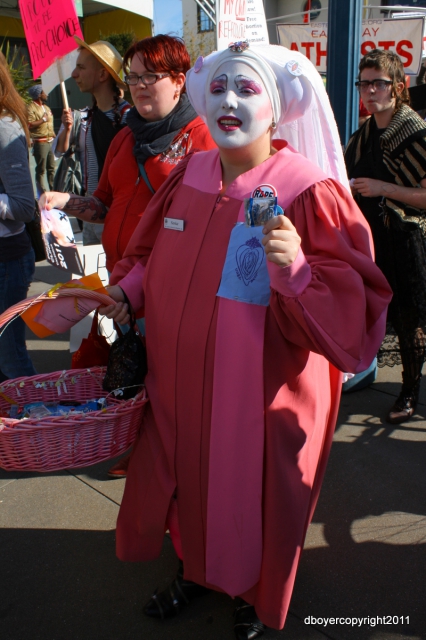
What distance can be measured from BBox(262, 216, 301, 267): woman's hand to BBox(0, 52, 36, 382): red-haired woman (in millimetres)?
1736

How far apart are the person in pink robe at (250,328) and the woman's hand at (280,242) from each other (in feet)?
0.22

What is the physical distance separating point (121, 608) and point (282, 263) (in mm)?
1517

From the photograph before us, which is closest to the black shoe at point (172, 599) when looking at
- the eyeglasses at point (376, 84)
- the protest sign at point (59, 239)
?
the protest sign at point (59, 239)

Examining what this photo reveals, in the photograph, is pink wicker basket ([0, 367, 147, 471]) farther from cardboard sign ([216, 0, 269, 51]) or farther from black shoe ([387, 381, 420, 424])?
cardboard sign ([216, 0, 269, 51])

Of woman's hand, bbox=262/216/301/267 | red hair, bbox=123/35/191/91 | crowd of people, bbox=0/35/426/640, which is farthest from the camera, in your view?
red hair, bbox=123/35/191/91

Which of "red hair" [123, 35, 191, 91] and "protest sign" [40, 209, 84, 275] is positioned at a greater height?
"red hair" [123, 35, 191, 91]

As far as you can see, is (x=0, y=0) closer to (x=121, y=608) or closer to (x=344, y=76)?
(x=344, y=76)

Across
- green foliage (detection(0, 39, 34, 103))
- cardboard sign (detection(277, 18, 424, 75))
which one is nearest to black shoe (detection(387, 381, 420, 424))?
green foliage (detection(0, 39, 34, 103))

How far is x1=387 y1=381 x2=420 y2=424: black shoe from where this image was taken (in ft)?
11.3

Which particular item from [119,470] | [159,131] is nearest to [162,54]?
[159,131]

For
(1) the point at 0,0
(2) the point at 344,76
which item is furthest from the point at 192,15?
(2) the point at 344,76

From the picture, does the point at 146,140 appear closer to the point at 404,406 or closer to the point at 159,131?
the point at 159,131

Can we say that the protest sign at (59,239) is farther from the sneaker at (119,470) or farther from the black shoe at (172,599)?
the black shoe at (172,599)

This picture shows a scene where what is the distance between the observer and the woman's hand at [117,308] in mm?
2029
